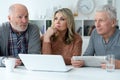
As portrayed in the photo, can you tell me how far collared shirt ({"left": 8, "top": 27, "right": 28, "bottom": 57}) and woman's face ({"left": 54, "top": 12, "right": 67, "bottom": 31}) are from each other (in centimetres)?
40

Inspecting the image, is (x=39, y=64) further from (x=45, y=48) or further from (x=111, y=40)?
(x=111, y=40)

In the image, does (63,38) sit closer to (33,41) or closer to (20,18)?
(33,41)

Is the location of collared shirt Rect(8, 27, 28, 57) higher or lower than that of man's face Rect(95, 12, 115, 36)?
lower

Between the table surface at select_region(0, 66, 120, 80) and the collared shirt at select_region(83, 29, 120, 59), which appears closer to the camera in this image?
the table surface at select_region(0, 66, 120, 80)

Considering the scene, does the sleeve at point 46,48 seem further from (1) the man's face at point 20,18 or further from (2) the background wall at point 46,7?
(2) the background wall at point 46,7

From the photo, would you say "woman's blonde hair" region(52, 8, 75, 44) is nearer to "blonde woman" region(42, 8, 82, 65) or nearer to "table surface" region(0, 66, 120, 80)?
"blonde woman" region(42, 8, 82, 65)

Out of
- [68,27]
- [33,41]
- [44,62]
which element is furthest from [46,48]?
[44,62]

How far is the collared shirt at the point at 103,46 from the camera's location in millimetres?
2410

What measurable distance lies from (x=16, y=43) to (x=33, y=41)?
178 millimetres

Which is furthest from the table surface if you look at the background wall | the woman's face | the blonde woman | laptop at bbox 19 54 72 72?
the background wall

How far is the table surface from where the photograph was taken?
1.66m

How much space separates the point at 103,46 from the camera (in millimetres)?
2457

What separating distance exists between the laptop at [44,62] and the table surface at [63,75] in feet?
0.17

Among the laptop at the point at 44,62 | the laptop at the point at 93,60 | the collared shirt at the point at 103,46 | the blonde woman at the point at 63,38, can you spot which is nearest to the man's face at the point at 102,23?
the collared shirt at the point at 103,46
